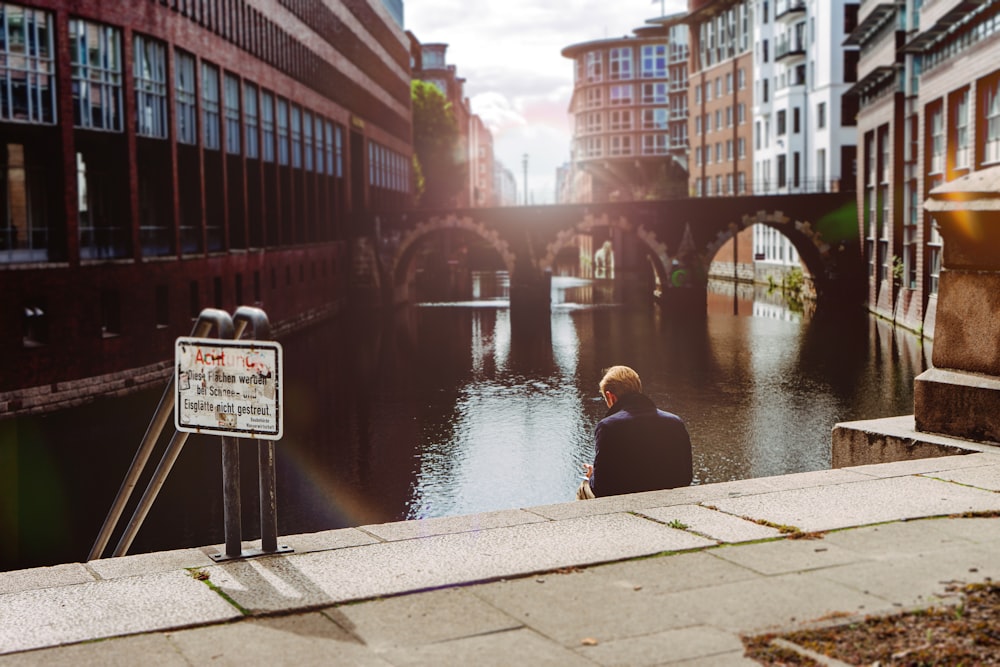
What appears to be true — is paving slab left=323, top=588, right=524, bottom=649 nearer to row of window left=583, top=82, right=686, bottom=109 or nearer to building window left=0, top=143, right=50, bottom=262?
building window left=0, top=143, right=50, bottom=262

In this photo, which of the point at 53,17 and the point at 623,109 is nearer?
the point at 53,17

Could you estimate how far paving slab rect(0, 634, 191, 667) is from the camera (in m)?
5.11

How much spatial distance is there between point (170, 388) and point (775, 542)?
380 cm

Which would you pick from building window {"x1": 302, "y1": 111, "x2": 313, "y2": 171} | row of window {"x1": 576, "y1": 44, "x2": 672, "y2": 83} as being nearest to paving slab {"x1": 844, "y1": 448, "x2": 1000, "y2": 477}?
building window {"x1": 302, "y1": 111, "x2": 313, "y2": 171}

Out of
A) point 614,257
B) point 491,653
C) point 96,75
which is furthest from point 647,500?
point 614,257

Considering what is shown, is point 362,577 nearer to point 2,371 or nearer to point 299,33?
point 2,371

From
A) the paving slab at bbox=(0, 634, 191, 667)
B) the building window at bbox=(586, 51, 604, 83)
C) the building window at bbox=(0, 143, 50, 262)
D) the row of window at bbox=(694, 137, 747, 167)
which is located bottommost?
the paving slab at bbox=(0, 634, 191, 667)

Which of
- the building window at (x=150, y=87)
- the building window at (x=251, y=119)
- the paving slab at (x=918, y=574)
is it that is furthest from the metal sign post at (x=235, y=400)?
the building window at (x=251, y=119)

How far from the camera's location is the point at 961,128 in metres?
37.6

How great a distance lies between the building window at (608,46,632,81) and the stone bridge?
62.8m

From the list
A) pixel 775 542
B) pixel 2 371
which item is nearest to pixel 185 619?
pixel 775 542

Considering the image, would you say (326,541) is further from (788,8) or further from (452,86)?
(452,86)

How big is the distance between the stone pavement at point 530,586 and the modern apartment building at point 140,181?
76.1 ft

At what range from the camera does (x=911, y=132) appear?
4453cm
